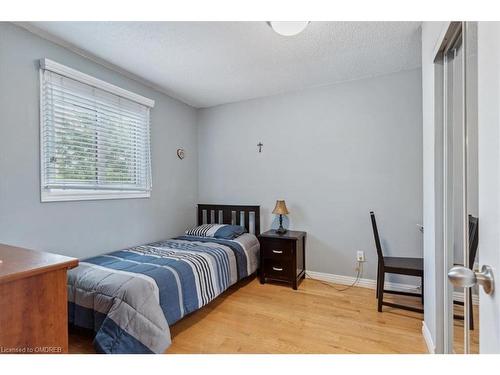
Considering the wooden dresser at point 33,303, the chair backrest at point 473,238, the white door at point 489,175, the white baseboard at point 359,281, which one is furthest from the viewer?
the white baseboard at point 359,281

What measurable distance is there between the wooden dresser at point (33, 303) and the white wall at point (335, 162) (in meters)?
2.49

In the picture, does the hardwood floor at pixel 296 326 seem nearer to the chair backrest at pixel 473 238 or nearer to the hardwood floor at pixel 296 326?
the hardwood floor at pixel 296 326

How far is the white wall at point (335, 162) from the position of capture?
2686 mm

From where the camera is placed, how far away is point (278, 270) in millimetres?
2939

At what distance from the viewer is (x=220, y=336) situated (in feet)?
6.44

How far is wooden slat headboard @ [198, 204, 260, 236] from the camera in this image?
344cm

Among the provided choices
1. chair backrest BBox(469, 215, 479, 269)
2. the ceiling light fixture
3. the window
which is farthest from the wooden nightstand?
chair backrest BBox(469, 215, 479, 269)

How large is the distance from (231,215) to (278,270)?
1018 millimetres

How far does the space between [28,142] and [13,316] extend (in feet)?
4.88

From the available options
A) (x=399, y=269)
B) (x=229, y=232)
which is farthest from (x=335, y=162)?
(x=229, y=232)

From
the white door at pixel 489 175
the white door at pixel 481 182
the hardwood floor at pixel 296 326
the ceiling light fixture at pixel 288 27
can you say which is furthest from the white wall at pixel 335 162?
the white door at pixel 489 175

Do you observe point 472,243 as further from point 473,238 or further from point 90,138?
point 90,138
